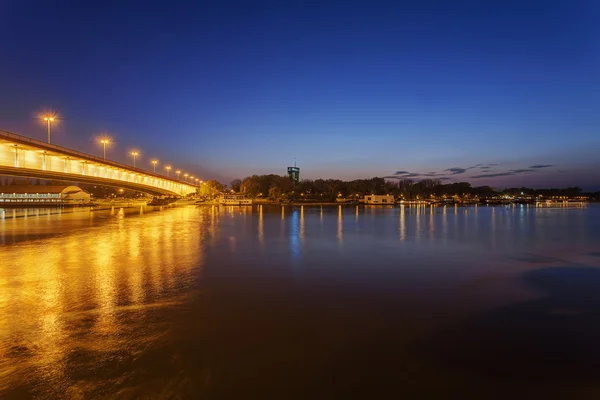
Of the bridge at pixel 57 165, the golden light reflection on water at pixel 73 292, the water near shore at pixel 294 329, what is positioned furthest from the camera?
the bridge at pixel 57 165

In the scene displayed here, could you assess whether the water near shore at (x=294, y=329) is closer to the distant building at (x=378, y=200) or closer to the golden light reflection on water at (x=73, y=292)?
the golden light reflection on water at (x=73, y=292)

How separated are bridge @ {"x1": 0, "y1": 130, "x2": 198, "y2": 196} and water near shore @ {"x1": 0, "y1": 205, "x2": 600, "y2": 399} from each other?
1299 inches

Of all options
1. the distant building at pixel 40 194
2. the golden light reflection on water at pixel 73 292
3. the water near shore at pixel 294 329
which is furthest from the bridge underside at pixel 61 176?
the distant building at pixel 40 194

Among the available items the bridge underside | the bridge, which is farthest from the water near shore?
the bridge underside

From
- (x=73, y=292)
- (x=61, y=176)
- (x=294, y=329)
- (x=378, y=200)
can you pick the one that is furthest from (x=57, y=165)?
(x=378, y=200)

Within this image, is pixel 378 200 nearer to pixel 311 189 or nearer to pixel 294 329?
pixel 311 189

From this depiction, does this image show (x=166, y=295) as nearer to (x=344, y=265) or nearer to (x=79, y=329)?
(x=79, y=329)

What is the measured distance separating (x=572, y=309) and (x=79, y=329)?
1192cm

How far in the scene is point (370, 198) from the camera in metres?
134

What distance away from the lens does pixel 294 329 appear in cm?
728

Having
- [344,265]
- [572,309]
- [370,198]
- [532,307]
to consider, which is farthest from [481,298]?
[370,198]

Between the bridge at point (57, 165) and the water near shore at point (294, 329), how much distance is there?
33.0 metres

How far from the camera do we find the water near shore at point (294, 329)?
205 inches

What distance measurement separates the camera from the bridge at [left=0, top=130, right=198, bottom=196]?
125 feet
